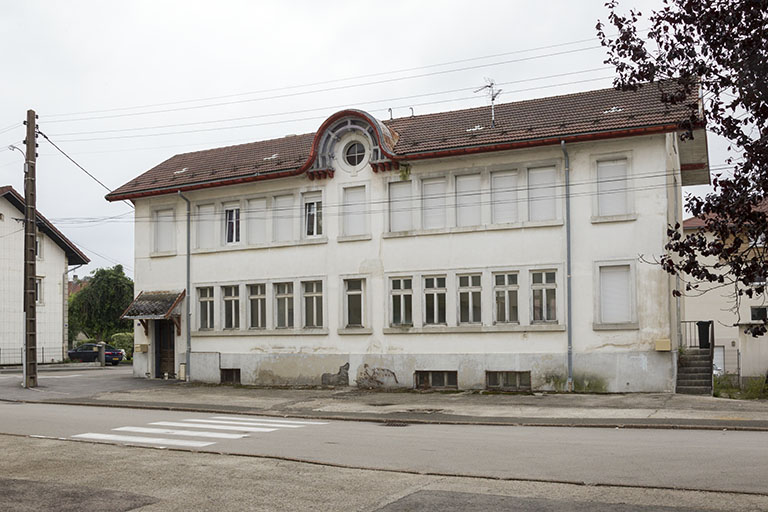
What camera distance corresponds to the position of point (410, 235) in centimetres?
2686

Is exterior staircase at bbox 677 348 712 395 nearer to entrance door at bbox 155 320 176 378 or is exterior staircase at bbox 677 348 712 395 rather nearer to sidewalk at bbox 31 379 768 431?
sidewalk at bbox 31 379 768 431

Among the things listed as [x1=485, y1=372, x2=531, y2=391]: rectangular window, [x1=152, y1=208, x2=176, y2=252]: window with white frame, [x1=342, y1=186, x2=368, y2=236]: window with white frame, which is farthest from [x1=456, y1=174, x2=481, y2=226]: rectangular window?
[x1=152, y1=208, x2=176, y2=252]: window with white frame

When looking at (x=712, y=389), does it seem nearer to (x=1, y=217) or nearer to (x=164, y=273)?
(x=164, y=273)

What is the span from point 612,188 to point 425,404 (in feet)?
26.0

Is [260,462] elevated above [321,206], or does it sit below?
below

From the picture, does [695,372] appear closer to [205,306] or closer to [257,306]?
[257,306]

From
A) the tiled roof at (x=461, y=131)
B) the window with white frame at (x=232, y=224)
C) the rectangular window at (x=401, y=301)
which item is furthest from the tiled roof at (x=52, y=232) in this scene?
the rectangular window at (x=401, y=301)

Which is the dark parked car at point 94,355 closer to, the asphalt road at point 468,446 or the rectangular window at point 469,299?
the rectangular window at point 469,299

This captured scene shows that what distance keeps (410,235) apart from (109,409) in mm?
10145

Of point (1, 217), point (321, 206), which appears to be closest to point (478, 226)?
point (321, 206)

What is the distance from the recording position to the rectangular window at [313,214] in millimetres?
28734

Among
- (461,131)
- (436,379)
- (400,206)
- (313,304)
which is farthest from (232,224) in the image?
(436,379)

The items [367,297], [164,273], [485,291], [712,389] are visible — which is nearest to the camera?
[712,389]

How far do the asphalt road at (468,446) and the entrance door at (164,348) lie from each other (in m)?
11.9
